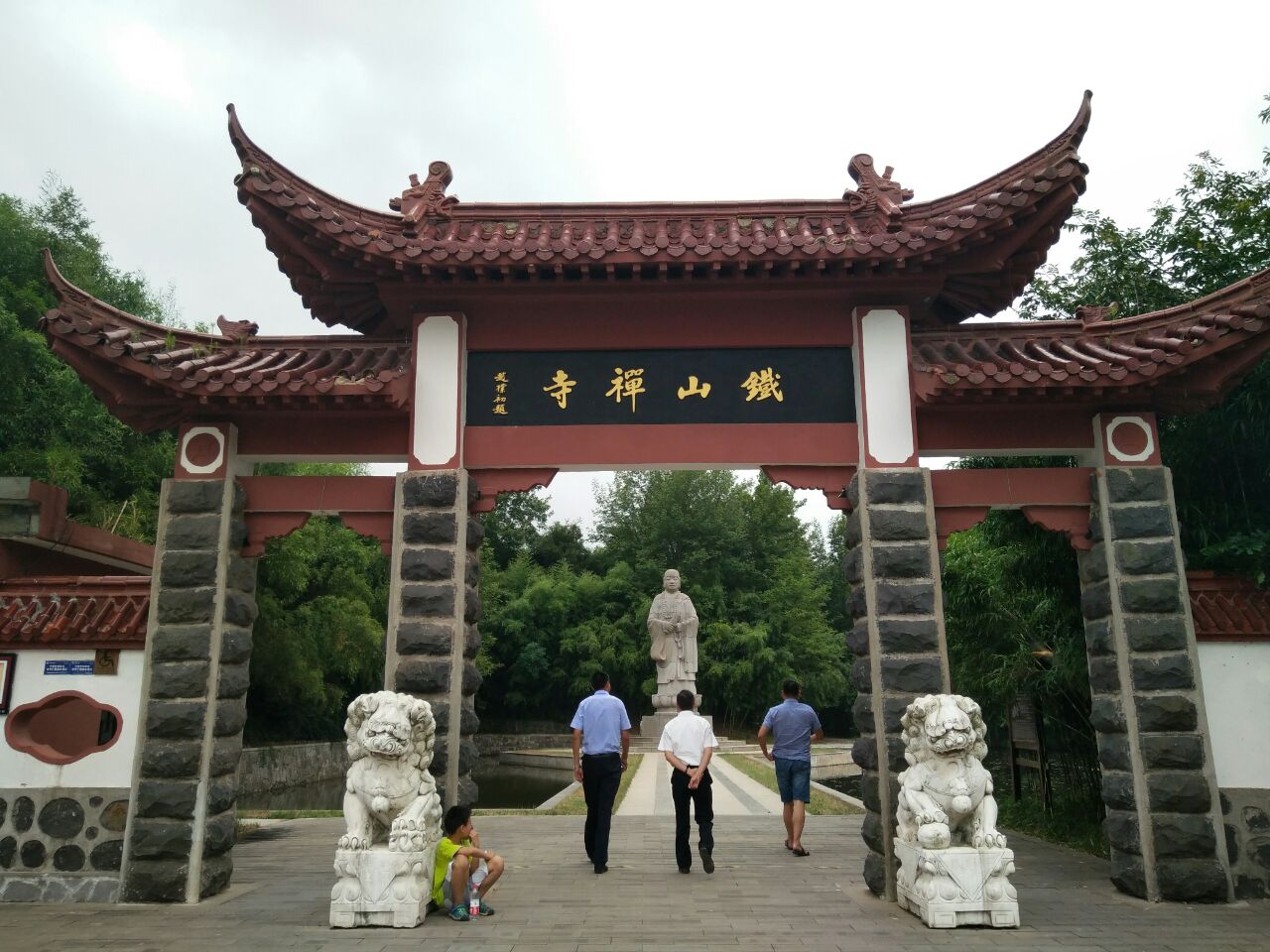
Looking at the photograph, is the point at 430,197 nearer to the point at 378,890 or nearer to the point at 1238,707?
the point at 378,890

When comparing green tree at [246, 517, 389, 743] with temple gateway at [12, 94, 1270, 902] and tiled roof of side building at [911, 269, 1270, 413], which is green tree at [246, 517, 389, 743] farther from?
tiled roof of side building at [911, 269, 1270, 413]

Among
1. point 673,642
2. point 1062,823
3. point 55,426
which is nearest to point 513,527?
point 673,642

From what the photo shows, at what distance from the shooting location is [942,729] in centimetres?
517

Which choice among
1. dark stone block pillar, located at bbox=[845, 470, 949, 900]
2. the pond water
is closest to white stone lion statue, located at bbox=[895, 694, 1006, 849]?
dark stone block pillar, located at bbox=[845, 470, 949, 900]

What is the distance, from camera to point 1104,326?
6691 mm

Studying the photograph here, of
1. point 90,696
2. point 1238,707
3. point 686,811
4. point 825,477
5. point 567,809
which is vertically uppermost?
point 825,477

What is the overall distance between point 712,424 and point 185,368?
356 centimetres

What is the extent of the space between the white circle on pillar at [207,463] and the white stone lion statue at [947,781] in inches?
191

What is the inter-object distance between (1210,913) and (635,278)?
522 cm

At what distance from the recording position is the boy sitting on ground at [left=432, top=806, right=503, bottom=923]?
17.1 feet

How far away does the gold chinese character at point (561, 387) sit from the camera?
6.65 meters

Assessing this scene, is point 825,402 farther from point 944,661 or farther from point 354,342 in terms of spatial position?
point 354,342

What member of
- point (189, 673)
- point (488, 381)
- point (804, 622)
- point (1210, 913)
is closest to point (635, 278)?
point (488, 381)

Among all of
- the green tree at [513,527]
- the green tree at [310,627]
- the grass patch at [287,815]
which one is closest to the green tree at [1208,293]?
the grass patch at [287,815]
